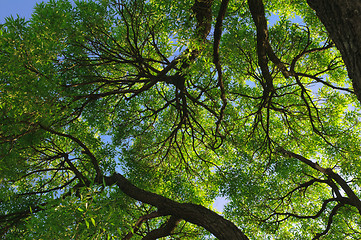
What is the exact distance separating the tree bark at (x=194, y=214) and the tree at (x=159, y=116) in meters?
0.03

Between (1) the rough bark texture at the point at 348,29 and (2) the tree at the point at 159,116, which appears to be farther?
(2) the tree at the point at 159,116

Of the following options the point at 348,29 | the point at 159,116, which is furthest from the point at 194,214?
the point at 159,116

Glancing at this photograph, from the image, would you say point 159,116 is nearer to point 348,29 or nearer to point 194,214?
point 194,214

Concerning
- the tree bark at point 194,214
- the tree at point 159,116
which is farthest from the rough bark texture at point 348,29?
the tree bark at point 194,214

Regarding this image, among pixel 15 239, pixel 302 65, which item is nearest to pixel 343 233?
pixel 302 65

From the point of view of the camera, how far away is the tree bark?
5.11 meters

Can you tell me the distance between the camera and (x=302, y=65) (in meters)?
9.09

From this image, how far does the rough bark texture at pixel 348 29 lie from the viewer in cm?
201

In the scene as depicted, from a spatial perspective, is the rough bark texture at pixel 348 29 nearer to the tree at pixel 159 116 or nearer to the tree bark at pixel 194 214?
the tree at pixel 159 116

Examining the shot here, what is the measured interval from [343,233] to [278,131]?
13.8 feet

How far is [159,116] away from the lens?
35.3 ft

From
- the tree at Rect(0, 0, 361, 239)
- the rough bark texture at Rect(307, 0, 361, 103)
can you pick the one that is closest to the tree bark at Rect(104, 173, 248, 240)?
the tree at Rect(0, 0, 361, 239)

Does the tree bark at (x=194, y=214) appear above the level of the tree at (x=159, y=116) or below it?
below

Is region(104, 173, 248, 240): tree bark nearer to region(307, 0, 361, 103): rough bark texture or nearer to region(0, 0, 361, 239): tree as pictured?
region(0, 0, 361, 239): tree
